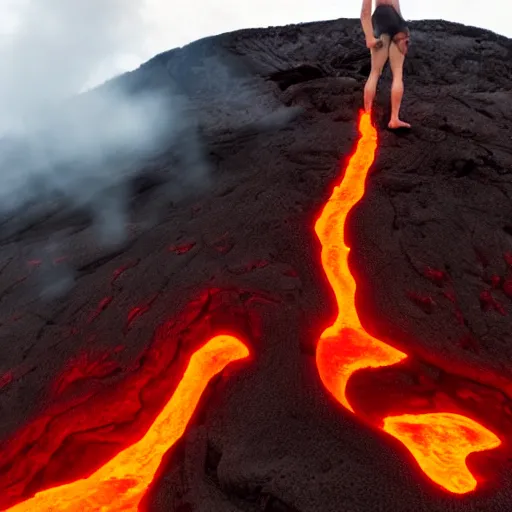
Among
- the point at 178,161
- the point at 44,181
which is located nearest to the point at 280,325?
the point at 178,161

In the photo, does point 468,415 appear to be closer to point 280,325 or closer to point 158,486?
point 280,325

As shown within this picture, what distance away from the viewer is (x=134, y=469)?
7.99 feet

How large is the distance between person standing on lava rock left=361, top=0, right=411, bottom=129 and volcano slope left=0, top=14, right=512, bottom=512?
374mm

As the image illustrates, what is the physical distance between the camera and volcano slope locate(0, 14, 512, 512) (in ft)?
7.53

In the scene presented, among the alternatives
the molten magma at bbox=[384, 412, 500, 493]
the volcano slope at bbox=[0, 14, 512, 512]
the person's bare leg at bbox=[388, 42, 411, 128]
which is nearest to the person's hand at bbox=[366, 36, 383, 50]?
the person's bare leg at bbox=[388, 42, 411, 128]

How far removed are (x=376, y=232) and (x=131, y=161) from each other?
10.7ft

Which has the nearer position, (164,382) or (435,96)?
(164,382)

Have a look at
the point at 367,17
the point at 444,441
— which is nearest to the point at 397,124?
the point at 367,17

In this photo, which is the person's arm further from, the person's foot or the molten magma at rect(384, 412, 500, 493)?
the molten magma at rect(384, 412, 500, 493)

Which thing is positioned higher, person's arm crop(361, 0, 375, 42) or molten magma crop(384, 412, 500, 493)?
person's arm crop(361, 0, 375, 42)

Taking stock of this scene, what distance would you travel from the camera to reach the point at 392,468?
2211 mm

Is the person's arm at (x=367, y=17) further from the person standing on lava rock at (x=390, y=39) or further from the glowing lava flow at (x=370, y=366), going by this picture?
the glowing lava flow at (x=370, y=366)

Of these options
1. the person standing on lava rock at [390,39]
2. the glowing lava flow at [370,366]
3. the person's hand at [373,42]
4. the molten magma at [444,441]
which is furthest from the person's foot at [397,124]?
the molten magma at [444,441]

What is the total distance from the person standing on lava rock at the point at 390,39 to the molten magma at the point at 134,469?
356cm
